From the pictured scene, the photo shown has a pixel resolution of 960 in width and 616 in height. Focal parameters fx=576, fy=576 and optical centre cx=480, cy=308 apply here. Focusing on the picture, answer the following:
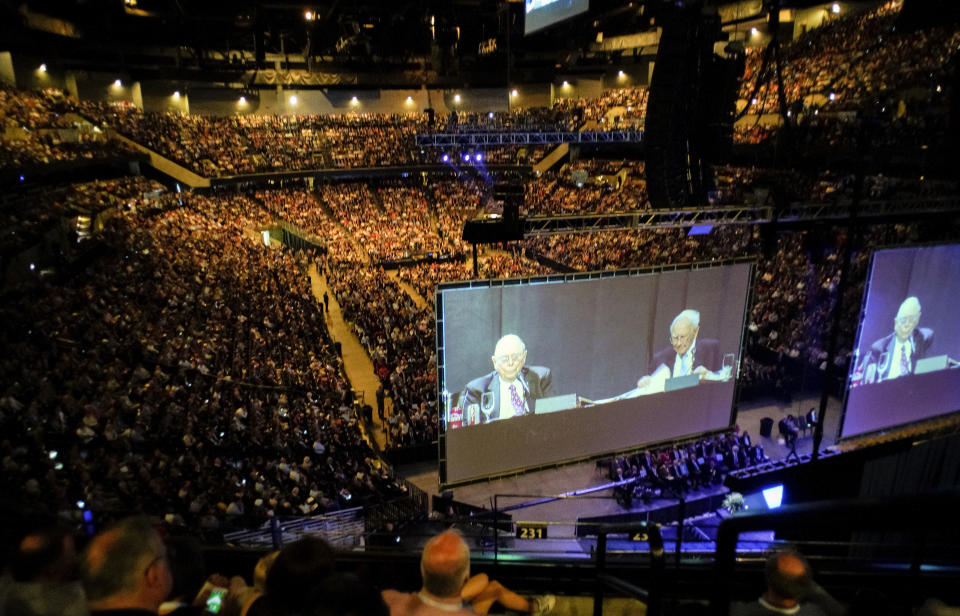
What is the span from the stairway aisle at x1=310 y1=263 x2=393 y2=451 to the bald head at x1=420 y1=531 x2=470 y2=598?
31.5 feet

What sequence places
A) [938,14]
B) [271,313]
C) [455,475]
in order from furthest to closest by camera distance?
[271,313] < [938,14] < [455,475]

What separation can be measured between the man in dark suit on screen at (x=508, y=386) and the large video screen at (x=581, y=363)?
0.02 m

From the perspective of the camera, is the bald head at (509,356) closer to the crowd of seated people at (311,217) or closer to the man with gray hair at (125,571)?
the man with gray hair at (125,571)

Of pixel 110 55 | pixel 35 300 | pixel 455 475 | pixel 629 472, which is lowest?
pixel 629 472

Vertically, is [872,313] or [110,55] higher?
[110,55]

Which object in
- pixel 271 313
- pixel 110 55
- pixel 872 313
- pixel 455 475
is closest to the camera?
pixel 455 475

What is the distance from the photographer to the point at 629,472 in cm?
1030

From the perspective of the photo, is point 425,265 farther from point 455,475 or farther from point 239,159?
point 455,475

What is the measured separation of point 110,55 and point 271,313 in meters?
25.4

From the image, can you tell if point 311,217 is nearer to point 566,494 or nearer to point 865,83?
point 566,494

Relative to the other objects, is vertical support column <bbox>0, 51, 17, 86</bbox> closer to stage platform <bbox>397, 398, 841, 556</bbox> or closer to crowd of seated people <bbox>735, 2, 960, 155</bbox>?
stage platform <bbox>397, 398, 841, 556</bbox>

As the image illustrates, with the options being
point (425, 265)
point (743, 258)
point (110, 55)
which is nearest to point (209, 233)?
point (425, 265)

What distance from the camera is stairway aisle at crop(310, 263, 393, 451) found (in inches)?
505

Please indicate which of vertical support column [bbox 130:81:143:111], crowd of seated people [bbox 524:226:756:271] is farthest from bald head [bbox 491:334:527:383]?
vertical support column [bbox 130:81:143:111]
